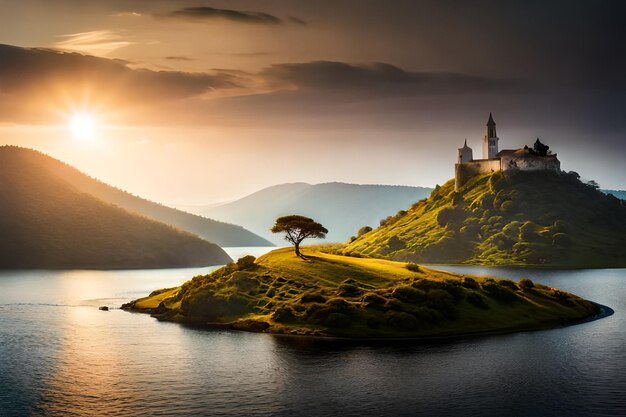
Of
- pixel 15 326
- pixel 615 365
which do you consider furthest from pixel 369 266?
pixel 15 326

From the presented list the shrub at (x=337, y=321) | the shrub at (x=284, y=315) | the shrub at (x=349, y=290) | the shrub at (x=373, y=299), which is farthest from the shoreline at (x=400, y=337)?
the shrub at (x=349, y=290)

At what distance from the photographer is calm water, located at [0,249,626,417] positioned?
7594 cm

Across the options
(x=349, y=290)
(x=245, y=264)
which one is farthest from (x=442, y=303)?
(x=245, y=264)

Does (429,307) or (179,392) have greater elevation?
(429,307)

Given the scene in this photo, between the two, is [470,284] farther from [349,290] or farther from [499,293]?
[349,290]

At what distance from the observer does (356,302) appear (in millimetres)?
131125

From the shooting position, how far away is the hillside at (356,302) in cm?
12419

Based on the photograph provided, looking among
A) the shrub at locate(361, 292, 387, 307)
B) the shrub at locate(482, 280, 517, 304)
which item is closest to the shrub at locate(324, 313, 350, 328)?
the shrub at locate(361, 292, 387, 307)

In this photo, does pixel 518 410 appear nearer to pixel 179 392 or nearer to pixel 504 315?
pixel 179 392

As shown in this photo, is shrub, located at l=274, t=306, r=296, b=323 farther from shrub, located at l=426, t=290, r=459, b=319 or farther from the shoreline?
shrub, located at l=426, t=290, r=459, b=319

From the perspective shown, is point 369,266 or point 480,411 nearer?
point 480,411

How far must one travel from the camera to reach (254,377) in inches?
3516

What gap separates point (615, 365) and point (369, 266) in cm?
7167

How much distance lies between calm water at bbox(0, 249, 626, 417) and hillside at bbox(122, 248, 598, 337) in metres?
7.57
